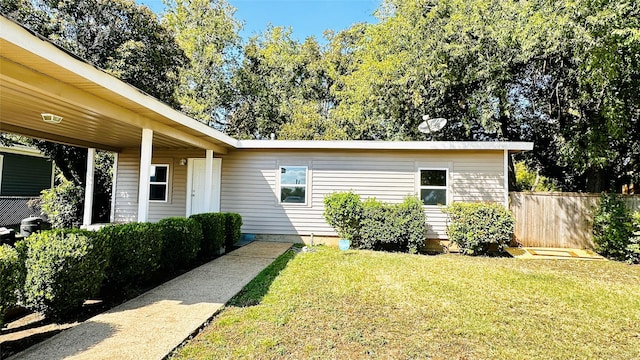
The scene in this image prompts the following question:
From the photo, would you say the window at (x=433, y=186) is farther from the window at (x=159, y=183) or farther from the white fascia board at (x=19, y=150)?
the white fascia board at (x=19, y=150)

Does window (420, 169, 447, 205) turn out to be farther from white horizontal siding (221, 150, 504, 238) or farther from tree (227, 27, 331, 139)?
tree (227, 27, 331, 139)

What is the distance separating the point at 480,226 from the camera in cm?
715

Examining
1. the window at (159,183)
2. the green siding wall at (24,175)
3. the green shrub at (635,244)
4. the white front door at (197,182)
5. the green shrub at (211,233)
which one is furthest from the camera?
the green siding wall at (24,175)

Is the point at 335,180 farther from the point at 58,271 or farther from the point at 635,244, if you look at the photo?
the point at 635,244

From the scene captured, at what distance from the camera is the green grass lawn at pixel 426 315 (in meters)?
2.89

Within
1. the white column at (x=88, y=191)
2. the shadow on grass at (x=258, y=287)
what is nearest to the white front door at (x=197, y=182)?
the white column at (x=88, y=191)

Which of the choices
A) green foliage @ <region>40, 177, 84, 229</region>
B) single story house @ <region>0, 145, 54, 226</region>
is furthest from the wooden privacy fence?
single story house @ <region>0, 145, 54, 226</region>

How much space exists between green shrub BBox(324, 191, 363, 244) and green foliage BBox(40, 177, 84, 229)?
754 centimetres

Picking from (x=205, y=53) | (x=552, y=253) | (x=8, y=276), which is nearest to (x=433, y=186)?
(x=552, y=253)

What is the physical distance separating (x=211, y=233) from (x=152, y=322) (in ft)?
10.5

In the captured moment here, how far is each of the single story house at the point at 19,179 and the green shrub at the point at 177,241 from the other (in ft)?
34.2

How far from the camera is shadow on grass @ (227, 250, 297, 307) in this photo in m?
4.00

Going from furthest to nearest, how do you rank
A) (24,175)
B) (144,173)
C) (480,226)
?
(24,175) < (480,226) < (144,173)

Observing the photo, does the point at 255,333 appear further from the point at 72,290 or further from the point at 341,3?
the point at 341,3
